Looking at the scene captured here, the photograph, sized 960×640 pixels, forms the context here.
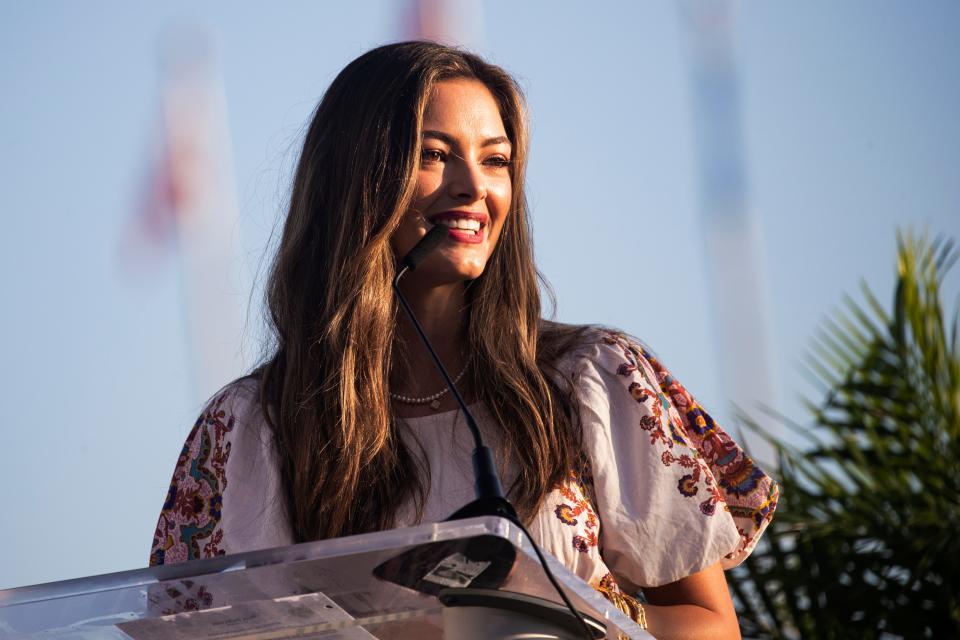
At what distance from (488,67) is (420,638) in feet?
3.91

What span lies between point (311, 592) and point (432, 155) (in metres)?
0.97

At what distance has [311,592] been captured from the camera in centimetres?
102

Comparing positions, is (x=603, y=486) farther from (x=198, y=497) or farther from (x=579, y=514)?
(x=198, y=497)

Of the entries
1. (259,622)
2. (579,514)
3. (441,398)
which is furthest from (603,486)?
(259,622)

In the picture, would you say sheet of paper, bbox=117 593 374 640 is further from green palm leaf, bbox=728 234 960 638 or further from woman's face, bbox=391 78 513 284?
green palm leaf, bbox=728 234 960 638

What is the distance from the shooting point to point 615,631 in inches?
40.1

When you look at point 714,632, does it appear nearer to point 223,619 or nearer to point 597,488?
point 597,488

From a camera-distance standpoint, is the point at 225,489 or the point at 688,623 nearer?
the point at 688,623

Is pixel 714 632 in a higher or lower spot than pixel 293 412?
lower

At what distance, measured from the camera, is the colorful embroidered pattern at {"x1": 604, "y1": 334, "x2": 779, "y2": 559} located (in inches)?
66.4

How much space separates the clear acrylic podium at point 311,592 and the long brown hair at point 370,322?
60 cm

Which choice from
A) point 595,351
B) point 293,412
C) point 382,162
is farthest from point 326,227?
point 595,351

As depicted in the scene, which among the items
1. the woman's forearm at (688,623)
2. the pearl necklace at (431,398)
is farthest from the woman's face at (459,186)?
the woman's forearm at (688,623)

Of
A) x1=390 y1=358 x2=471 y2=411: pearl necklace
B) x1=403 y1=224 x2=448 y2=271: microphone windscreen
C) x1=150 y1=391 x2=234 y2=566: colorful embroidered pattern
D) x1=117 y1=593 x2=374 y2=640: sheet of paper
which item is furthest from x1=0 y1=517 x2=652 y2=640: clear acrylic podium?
x1=390 y1=358 x2=471 y2=411: pearl necklace
